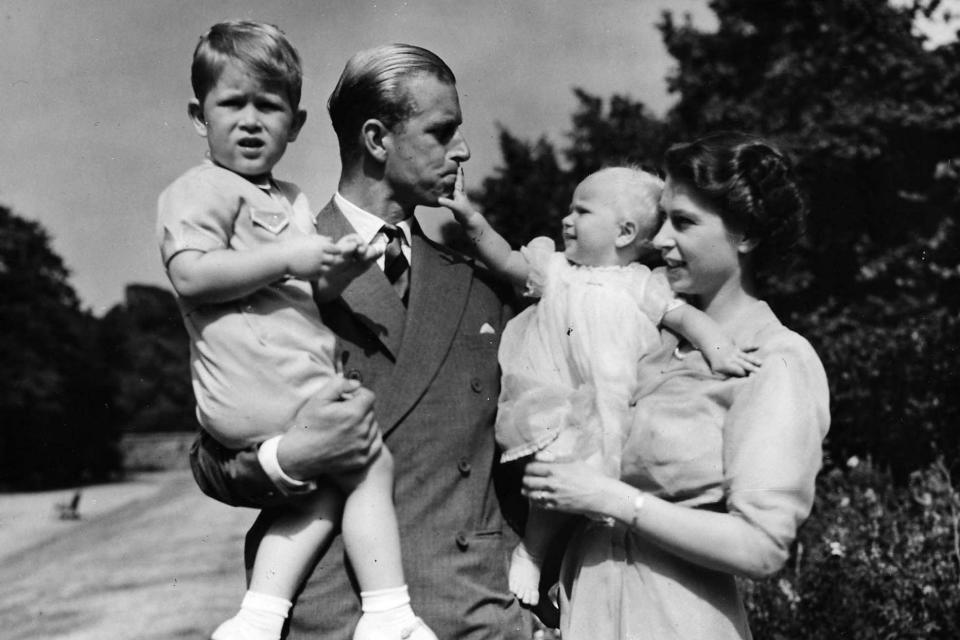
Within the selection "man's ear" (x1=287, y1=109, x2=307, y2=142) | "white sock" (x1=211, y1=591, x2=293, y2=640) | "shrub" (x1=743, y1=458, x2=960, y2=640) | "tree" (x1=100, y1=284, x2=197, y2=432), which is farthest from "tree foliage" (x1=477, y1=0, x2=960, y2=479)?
"tree" (x1=100, y1=284, x2=197, y2=432)

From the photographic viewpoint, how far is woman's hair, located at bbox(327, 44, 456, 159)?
10.4ft

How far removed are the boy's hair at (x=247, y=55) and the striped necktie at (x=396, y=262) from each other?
0.53m

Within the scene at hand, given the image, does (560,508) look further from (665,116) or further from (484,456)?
(665,116)

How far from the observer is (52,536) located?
25641mm

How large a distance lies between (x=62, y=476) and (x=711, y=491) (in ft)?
131

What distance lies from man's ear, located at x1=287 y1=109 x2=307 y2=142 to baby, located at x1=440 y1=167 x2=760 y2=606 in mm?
496

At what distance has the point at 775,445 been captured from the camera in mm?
2604

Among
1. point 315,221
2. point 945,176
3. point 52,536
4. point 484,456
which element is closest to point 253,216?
point 315,221

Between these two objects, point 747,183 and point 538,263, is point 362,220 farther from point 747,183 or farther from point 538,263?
point 747,183

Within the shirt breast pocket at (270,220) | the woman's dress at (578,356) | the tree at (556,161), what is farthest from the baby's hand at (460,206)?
the tree at (556,161)

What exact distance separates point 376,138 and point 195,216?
704 millimetres

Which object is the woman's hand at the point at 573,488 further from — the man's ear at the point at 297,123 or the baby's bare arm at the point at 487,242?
the man's ear at the point at 297,123

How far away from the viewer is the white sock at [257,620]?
266 centimetres

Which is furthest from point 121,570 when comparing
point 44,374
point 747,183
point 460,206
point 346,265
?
point 44,374
